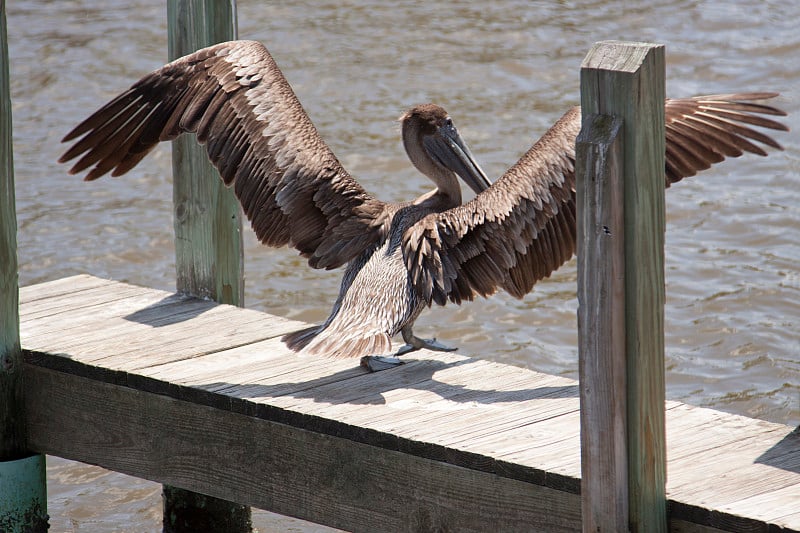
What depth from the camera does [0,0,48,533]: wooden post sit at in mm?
4531

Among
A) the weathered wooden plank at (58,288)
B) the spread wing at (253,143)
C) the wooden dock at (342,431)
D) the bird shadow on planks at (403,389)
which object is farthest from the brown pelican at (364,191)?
the weathered wooden plank at (58,288)

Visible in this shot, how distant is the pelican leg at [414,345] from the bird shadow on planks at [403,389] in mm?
179

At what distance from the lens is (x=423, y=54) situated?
37.4ft

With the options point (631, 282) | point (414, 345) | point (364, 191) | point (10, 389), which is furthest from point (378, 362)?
point (631, 282)

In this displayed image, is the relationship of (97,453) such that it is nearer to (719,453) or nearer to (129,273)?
(719,453)

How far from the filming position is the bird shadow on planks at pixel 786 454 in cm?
352

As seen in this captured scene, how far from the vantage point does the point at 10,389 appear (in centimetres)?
475

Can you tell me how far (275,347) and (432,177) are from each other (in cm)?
89

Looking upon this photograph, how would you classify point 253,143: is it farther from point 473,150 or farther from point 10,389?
point 473,150

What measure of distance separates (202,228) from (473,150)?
15.2 feet

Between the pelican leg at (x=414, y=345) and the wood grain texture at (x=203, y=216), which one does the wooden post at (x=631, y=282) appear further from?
the wood grain texture at (x=203, y=216)

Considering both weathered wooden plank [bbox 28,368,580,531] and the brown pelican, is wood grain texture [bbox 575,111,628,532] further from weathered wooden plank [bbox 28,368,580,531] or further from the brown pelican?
the brown pelican

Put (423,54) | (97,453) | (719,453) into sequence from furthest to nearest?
(423,54) → (97,453) → (719,453)

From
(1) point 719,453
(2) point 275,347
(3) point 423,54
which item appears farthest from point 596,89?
(3) point 423,54
